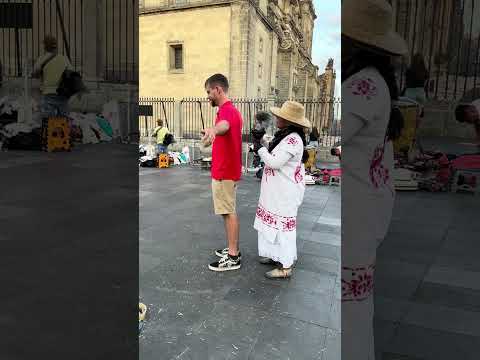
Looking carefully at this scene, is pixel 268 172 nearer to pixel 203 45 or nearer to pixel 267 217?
pixel 267 217

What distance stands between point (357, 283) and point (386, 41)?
645mm

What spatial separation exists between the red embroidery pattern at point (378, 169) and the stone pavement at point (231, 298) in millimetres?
1563

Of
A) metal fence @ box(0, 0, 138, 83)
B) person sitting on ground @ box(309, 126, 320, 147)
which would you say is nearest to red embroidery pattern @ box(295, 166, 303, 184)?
metal fence @ box(0, 0, 138, 83)

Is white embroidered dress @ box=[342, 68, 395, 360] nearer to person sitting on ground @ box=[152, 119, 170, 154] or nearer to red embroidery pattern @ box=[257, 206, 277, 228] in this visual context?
red embroidery pattern @ box=[257, 206, 277, 228]

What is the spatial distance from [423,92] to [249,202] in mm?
5918

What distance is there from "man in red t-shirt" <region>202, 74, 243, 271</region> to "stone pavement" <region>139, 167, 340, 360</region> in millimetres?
178

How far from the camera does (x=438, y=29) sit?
104 centimetres

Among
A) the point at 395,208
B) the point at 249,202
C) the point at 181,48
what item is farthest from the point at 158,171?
the point at 181,48

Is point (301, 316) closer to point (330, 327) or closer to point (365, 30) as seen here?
point (330, 327)

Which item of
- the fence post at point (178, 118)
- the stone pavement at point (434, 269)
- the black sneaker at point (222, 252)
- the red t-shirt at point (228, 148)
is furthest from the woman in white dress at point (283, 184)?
the fence post at point (178, 118)

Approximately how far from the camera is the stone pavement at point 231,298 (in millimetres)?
2375

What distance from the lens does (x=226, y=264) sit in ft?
11.8

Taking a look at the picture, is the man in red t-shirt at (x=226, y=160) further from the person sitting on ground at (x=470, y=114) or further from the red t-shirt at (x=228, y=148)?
the person sitting on ground at (x=470, y=114)

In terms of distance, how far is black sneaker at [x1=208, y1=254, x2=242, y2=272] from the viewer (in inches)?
141
